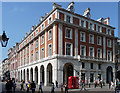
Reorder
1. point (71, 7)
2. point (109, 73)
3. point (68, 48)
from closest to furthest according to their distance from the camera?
point (68, 48), point (71, 7), point (109, 73)

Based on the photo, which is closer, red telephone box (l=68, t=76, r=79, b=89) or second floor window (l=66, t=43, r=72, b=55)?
red telephone box (l=68, t=76, r=79, b=89)

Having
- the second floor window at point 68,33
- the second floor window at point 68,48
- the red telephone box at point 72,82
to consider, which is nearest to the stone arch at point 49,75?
the second floor window at point 68,48

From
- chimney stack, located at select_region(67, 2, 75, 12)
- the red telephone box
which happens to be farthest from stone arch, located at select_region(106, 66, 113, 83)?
chimney stack, located at select_region(67, 2, 75, 12)

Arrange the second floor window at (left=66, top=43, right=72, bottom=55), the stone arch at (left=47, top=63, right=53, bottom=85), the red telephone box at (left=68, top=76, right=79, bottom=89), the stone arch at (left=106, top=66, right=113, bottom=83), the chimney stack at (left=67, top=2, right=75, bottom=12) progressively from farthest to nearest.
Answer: the stone arch at (left=106, top=66, right=113, bottom=83)
the chimney stack at (left=67, top=2, right=75, bottom=12)
the stone arch at (left=47, top=63, right=53, bottom=85)
the second floor window at (left=66, top=43, right=72, bottom=55)
the red telephone box at (left=68, top=76, right=79, bottom=89)

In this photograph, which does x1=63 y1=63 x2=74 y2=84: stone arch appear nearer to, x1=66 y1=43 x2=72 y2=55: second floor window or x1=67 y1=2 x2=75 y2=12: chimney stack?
x1=66 y1=43 x2=72 y2=55: second floor window

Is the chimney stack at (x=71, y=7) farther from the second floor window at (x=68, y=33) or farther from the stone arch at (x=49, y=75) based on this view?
the stone arch at (x=49, y=75)

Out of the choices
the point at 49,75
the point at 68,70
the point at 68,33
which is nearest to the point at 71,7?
the point at 68,33

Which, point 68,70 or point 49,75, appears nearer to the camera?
point 68,70

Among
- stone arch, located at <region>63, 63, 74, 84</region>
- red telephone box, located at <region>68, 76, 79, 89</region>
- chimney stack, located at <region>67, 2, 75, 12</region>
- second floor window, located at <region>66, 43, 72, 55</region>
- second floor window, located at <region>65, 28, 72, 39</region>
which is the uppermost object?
chimney stack, located at <region>67, 2, 75, 12</region>

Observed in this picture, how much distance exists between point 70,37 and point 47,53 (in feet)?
22.0

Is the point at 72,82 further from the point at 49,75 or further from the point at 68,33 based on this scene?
the point at 68,33

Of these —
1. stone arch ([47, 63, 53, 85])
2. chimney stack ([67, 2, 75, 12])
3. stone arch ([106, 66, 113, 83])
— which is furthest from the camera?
stone arch ([106, 66, 113, 83])

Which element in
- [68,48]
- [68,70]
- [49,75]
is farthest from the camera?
[49,75]

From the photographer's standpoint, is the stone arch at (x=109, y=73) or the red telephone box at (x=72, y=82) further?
the stone arch at (x=109, y=73)
